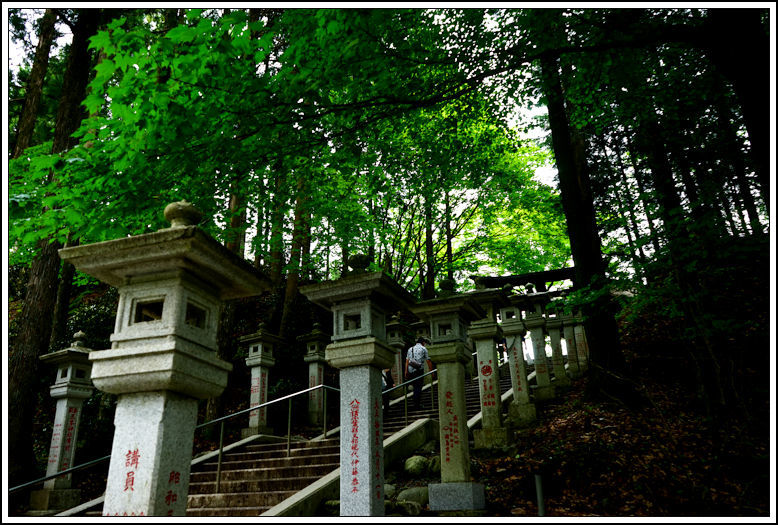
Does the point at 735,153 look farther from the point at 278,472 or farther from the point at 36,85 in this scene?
the point at 36,85

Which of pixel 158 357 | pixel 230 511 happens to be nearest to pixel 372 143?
pixel 230 511

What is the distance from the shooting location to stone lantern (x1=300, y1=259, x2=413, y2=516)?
5.68 meters

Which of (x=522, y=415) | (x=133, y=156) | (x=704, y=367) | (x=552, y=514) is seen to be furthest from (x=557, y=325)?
(x=133, y=156)

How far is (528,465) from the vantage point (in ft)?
25.4

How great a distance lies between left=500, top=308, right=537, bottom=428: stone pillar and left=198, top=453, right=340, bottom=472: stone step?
13.0 ft

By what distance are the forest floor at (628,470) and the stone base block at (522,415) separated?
1.86 feet

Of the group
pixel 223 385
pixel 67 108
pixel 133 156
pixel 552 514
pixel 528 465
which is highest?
pixel 67 108

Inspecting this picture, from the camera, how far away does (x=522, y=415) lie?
1031cm

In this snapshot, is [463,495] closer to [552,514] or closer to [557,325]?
[552,514]

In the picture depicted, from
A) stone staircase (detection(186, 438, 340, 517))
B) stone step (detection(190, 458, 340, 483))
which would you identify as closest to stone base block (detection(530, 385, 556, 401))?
stone staircase (detection(186, 438, 340, 517))

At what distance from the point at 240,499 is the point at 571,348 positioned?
10144 mm

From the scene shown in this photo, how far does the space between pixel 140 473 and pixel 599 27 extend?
323 inches

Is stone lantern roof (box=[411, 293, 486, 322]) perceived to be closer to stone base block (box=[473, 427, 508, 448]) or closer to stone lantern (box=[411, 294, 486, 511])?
stone lantern (box=[411, 294, 486, 511])

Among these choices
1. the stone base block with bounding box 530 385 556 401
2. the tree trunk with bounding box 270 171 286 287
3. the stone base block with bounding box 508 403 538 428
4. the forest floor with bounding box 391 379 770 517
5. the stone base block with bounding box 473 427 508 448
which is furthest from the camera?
the stone base block with bounding box 530 385 556 401
